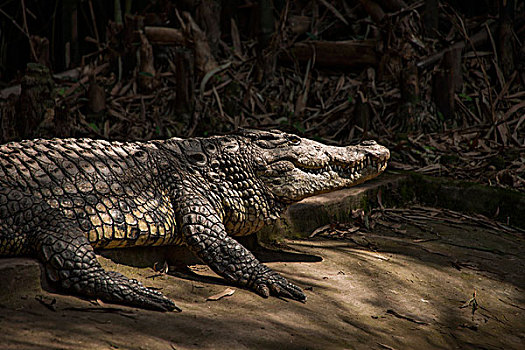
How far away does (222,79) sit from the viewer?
8219 mm

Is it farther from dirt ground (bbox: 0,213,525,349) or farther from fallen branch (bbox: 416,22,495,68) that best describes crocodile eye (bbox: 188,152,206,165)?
fallen branch (bbox: 416,22,495,68)

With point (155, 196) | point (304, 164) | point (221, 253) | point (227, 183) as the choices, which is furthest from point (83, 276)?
point (304, 164)

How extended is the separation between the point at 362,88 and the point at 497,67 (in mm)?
2266

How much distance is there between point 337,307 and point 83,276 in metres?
1.46

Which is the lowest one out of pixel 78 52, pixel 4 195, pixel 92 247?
pixel 92 247

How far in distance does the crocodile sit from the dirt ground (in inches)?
6.1

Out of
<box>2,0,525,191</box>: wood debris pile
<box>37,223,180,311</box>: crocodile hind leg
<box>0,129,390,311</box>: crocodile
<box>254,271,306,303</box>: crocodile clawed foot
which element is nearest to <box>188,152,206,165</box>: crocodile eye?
<box>0,129,390,311</box>: crocodile

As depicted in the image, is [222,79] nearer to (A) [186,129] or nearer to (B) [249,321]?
(A) [186,129]

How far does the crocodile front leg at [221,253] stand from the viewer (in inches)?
124

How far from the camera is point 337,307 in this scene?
310 cm

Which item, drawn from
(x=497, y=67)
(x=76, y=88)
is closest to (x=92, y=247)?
(x=76, y=88)

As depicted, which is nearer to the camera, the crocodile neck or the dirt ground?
the dirt ground

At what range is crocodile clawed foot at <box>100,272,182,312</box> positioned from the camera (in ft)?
8.66

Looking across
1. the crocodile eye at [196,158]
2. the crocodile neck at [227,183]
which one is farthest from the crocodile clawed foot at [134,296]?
the crocodile eye at [196,158]
